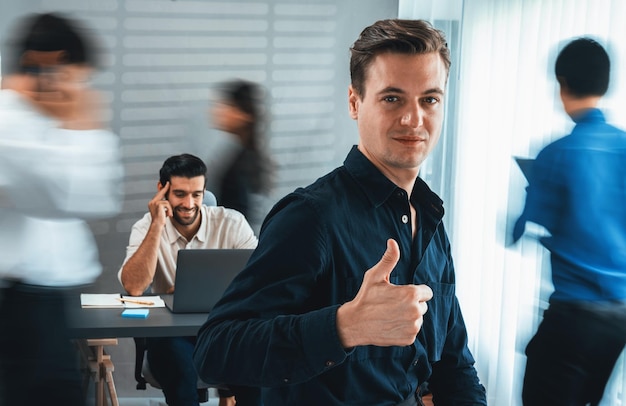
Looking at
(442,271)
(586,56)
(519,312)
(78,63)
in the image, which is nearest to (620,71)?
(586,56)

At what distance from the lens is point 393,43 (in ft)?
4.49

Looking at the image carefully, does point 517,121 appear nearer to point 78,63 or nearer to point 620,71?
point 620,71

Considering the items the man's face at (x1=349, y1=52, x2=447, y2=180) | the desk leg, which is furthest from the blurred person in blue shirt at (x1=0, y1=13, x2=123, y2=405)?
the desk leg

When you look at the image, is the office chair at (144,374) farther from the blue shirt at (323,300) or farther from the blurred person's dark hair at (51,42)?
the blue shirt at (323,300)

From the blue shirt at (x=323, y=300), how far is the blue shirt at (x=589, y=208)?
4.29 ft

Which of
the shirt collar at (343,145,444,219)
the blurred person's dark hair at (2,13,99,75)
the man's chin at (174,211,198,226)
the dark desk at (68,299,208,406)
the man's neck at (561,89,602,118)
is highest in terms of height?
the blurred person's dark hair at (2,13,99,75)

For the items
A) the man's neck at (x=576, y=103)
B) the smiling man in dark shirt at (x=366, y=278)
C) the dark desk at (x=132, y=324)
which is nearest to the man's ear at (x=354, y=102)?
the smiling man in dark shirt at (x=366, y=278)

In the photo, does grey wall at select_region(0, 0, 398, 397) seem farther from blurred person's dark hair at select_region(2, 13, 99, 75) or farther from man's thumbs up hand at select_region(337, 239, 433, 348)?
man's thumbs up hand at select_region(337, 239, 433, 348)

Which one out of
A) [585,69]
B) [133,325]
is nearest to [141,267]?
[133,325]

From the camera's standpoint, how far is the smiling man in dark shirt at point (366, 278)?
1.18m

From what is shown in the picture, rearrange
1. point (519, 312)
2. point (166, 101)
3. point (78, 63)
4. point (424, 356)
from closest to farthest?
point (424, 356) → point (78, 63) → point (519, 312) → point (166, 101)

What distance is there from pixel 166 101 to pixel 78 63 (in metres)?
2.69

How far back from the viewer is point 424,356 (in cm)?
140

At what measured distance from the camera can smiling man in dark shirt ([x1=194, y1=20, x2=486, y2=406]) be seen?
118 centimetres
